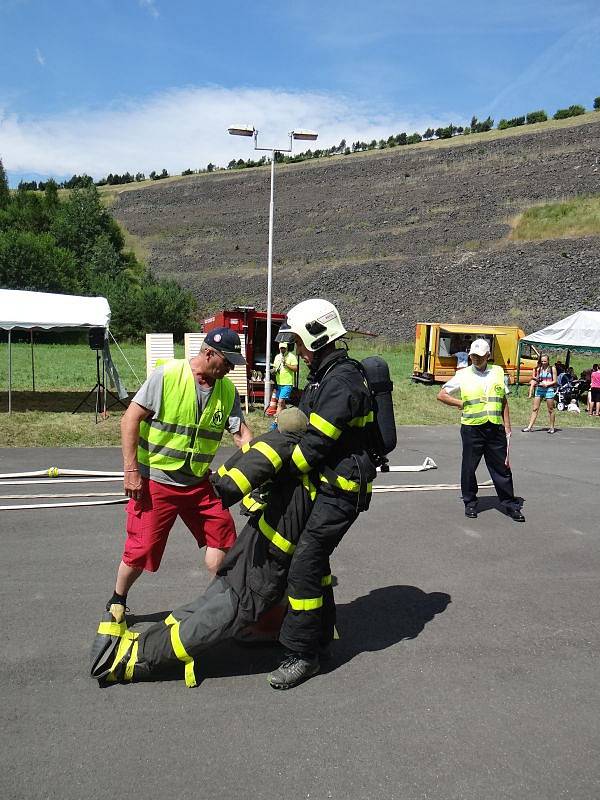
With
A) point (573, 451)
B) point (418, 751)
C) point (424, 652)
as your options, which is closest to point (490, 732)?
point (418, 751)

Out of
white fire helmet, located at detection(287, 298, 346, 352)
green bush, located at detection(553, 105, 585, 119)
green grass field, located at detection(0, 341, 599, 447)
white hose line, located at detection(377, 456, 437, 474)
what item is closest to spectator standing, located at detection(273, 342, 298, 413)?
green grass field, located at detection(0, 341, 599, 447)

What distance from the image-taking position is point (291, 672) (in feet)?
11.4

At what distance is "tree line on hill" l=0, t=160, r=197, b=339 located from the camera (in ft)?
170

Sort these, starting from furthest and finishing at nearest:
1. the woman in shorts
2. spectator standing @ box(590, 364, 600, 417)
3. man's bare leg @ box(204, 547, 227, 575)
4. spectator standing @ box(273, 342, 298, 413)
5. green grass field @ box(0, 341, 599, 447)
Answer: spectator standing @ box(590, 364, 600, 417) < the woman in shorts < spectator standing @ box(273, 342, 298, 413) < green grass field @ box(0, 341, 599, 447) < man's bare leg @ box(204, 547, 227, 575)

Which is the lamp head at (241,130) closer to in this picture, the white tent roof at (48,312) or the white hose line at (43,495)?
the white tent roof at (48,312)

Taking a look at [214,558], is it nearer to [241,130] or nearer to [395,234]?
[241,130]

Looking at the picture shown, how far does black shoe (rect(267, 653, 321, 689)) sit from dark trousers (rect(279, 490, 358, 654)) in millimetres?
84

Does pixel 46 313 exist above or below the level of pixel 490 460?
above

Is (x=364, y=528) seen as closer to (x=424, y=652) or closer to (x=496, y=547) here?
(x=496, y=547)

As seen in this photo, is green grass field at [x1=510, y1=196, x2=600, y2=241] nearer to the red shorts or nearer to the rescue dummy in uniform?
the red shorts

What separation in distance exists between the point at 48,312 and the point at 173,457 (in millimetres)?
11577

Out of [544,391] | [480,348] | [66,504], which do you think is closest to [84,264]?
[544,391]

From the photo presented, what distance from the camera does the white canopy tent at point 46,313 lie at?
45.1ft

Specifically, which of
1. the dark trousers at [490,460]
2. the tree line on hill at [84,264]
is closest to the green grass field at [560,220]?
the tree line on hill at [84,264]
